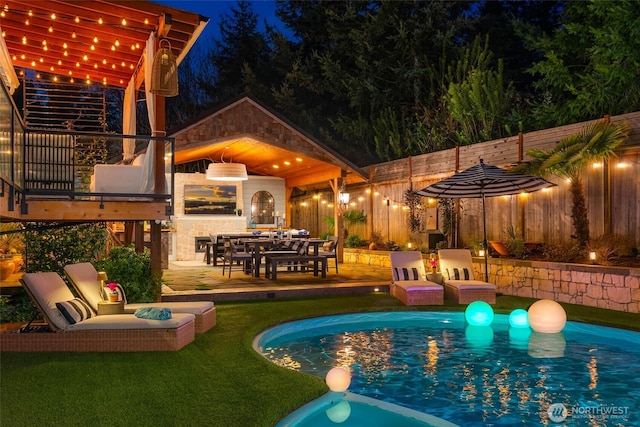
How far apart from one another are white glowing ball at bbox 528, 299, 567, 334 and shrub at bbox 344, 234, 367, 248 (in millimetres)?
10104

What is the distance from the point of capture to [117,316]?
7637 mm

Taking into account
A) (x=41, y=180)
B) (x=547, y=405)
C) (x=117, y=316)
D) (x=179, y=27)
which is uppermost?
(x=179, y=27)

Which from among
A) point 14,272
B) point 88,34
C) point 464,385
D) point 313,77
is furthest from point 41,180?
point 313,77

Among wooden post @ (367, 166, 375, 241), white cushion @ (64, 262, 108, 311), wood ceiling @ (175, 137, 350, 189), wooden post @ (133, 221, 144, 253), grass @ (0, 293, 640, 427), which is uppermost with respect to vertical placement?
wood ceiling @ (175, 137, 350, 189)

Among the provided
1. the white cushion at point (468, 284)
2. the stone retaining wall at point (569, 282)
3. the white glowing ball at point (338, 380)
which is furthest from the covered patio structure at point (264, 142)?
the white glowing ball at point (338, 380)

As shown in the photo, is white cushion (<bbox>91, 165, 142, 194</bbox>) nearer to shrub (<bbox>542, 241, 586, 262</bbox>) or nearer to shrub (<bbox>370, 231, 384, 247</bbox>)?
shrub (<bbox>542, 241, 586, 262</bbox>)

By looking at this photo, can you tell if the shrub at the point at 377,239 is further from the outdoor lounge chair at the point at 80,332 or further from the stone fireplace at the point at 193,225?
the outdoor lounge chair at the point at 80,332

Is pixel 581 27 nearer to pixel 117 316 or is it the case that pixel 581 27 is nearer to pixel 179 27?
pixel 179 27

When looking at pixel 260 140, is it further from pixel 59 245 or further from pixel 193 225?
pixel 59 245

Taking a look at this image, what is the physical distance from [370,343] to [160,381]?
3617 millimetres

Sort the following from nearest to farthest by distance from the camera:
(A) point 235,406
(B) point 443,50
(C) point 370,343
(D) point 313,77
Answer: (A) point 235,406 < (C) point 370,343 < (B) point 443,50 < (D) point 313,77

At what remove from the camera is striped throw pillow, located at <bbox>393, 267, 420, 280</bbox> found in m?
11.8

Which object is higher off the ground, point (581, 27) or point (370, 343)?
point (581, 27)

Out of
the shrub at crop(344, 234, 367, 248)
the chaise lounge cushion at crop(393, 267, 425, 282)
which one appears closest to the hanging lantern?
the chaise lounge cushion at crop(393, 267, 425, 282)
